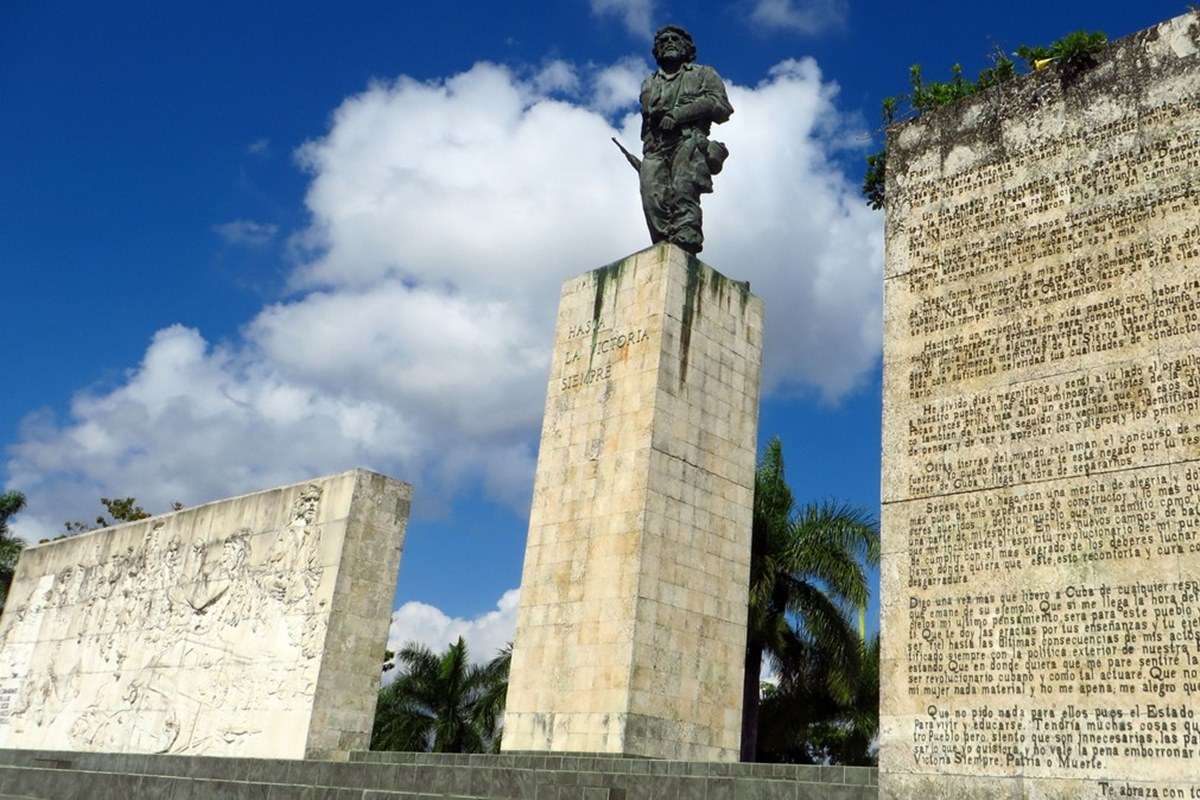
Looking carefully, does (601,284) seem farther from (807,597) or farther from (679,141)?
(807,597)

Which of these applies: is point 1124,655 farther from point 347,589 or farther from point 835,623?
point 835,623

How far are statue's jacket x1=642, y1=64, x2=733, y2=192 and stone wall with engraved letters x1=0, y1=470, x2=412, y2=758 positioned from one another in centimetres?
564

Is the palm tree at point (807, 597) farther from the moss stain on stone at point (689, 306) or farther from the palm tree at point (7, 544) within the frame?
the palm tree at point (7, 544)

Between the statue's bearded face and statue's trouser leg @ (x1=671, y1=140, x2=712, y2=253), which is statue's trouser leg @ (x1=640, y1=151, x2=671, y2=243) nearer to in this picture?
statue's trouser leg @ (x1=671, y1=140, x2=712, y2=253)

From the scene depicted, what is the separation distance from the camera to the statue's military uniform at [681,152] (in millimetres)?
13648

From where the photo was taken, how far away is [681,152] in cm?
1399

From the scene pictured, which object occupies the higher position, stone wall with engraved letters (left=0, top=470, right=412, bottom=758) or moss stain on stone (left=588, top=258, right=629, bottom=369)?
moss stain on stone (left=588, top=258, right=629, bottom=369)

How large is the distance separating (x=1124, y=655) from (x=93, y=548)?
17.5m

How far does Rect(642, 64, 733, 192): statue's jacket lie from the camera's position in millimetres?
13938

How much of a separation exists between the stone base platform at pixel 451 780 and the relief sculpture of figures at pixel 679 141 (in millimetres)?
6560

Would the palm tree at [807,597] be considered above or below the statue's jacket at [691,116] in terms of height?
below

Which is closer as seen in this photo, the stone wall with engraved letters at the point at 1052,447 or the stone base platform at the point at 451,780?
the stone wall with engraved letters at the point at 1052,447

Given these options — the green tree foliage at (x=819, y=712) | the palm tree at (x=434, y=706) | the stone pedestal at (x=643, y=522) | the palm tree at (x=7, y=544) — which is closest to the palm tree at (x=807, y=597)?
the green tree foliage at (x=819, y=712)

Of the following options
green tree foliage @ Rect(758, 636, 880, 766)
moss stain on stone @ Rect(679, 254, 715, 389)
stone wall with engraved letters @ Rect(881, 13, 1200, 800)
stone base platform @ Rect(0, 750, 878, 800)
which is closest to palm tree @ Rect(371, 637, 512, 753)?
green tree foliage @ Rect(758, 636, 880, 766)
